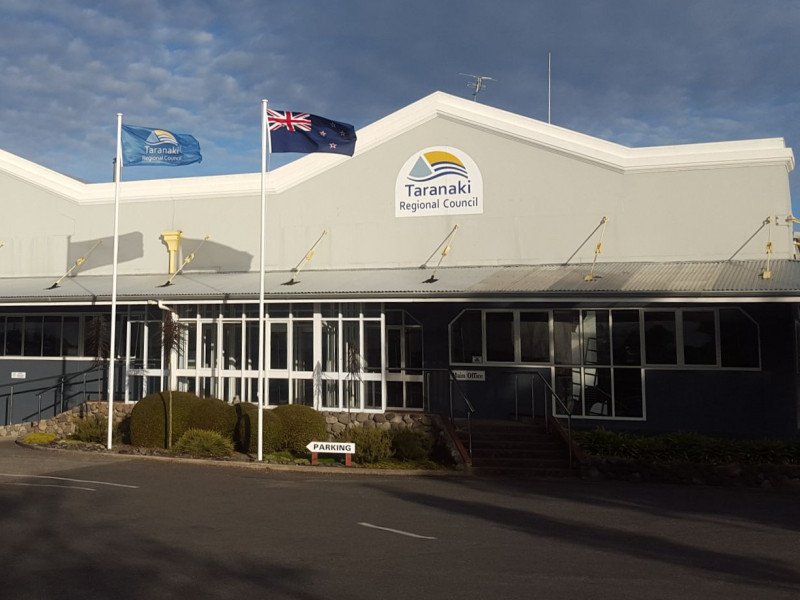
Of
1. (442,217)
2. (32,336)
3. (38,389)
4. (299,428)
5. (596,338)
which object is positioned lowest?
(299,428)

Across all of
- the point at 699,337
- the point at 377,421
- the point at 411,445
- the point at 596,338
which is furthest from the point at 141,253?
the point at 699,337

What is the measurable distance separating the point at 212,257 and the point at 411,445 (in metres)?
9.93

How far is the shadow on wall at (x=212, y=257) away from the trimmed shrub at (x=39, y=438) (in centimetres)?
629

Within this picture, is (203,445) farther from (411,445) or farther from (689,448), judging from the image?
(689,448)

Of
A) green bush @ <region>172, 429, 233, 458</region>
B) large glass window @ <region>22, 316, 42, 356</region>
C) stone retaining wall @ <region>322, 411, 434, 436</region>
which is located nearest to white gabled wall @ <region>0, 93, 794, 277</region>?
large glass window @ <region>22, 316, 42, 356</region>

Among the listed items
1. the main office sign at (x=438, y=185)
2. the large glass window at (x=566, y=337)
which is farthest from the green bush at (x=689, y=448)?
the main office sign at (x=438, y=185)

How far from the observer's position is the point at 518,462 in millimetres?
17844

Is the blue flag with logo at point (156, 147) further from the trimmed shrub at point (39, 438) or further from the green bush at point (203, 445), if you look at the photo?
the trimmed shrub at point (39, 438)

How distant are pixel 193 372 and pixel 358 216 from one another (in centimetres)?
631

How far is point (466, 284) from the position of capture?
65.8 ft

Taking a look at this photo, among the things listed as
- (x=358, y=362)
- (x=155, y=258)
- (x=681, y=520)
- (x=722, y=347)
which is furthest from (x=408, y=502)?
(x=155, y=258)

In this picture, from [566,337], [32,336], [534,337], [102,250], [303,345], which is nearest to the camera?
[566,337]

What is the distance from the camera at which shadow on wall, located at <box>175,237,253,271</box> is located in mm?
24891

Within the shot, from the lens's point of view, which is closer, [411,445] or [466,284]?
[411,445]
